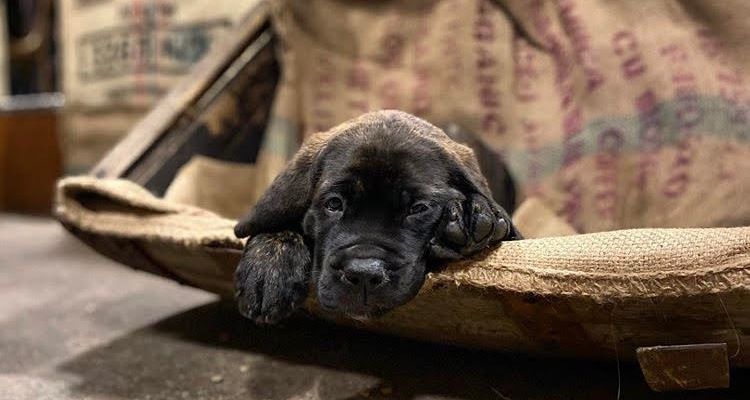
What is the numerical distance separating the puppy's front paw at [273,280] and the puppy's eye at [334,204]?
0.50ft

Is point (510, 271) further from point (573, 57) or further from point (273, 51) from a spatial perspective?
point (273, 51)

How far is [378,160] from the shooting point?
1.92m

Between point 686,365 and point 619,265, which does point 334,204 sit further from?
point 686,365

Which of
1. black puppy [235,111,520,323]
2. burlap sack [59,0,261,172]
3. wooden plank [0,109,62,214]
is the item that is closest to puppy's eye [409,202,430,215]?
black puppy [235,111,520,323]

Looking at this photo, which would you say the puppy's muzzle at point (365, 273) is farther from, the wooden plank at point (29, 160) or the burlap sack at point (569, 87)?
the wooden plank at point (29, 160)

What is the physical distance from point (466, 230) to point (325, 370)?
79cm

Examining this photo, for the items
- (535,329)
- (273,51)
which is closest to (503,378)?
(535,329)

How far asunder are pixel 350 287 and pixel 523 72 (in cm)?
Answer: 192

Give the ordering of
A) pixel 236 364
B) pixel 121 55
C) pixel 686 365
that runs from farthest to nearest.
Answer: pixel 121 55 < pixel 236 364 < pixel 686 365

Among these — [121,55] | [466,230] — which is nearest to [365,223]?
[466,230]

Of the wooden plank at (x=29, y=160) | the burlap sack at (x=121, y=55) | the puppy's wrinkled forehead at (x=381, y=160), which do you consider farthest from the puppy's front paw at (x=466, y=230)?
the wooden plank at (x=29, y=160)

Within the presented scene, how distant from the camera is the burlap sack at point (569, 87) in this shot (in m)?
2.81

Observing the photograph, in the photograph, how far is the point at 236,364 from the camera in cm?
247

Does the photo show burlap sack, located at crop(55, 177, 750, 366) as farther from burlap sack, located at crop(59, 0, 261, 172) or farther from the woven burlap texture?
burlap sack, located at crop(59, 0, 261, 172)
